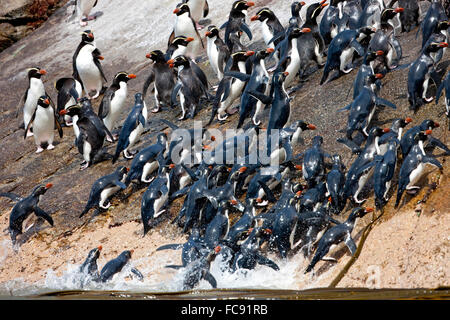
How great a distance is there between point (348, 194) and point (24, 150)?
617 cm

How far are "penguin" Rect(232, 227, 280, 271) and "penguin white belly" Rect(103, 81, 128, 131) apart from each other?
4.47m

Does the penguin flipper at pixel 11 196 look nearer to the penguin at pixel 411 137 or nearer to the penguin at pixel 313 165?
the penguin at pixel 313 165

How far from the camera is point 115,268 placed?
771 centimetres

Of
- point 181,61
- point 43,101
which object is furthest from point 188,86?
point 43,101

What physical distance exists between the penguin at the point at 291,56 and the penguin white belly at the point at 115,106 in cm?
257

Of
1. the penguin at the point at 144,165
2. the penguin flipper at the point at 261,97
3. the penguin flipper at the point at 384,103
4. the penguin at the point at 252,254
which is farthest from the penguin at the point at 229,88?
the penguin at the point at 252,254

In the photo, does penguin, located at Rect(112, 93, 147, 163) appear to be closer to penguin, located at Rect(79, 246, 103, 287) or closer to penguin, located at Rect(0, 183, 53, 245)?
penguin, located at Rect(0, 183, 53, 245)

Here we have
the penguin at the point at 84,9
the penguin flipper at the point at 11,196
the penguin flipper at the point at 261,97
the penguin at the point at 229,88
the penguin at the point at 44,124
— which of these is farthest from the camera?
the penguin at the point at 84,9

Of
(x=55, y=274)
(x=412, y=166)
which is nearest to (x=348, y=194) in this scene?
(x=412, y=166)

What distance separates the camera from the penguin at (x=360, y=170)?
25.2ft

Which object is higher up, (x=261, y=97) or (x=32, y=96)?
(x=32, y=96)

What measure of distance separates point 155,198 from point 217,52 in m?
3.86

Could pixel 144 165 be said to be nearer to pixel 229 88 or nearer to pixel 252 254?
pixel 229 88
